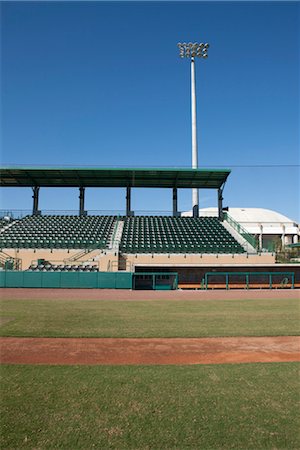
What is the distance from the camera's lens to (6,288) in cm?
2594

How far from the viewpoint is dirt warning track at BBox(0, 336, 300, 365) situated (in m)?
8.30

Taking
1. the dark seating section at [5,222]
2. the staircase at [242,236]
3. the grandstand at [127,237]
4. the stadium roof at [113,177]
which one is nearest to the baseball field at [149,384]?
the grandstand at [127,237]

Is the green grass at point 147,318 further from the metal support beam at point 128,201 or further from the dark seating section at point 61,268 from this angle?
the metal support beam at point 128,201

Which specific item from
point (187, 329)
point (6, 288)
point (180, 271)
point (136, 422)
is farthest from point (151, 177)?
point (136, 422)

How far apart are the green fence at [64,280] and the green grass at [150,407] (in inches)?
754

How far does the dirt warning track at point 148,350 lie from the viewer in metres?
8.30

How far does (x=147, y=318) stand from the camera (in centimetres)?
1381

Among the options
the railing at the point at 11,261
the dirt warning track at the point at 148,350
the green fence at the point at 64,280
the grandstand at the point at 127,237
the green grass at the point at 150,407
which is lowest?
the green fence at the point at 64,280

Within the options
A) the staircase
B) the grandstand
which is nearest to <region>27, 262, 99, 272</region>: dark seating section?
the grandstand

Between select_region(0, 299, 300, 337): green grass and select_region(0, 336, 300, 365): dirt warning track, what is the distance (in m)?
0.68

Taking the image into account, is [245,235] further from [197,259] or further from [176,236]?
[197,259]

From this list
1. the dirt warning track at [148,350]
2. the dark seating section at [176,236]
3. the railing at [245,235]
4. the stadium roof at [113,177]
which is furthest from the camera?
the stadium roof at [113,177]

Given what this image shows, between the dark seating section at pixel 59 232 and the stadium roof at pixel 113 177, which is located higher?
the stadium roof at pixel 113 177

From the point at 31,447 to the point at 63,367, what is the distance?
325 centimetres
